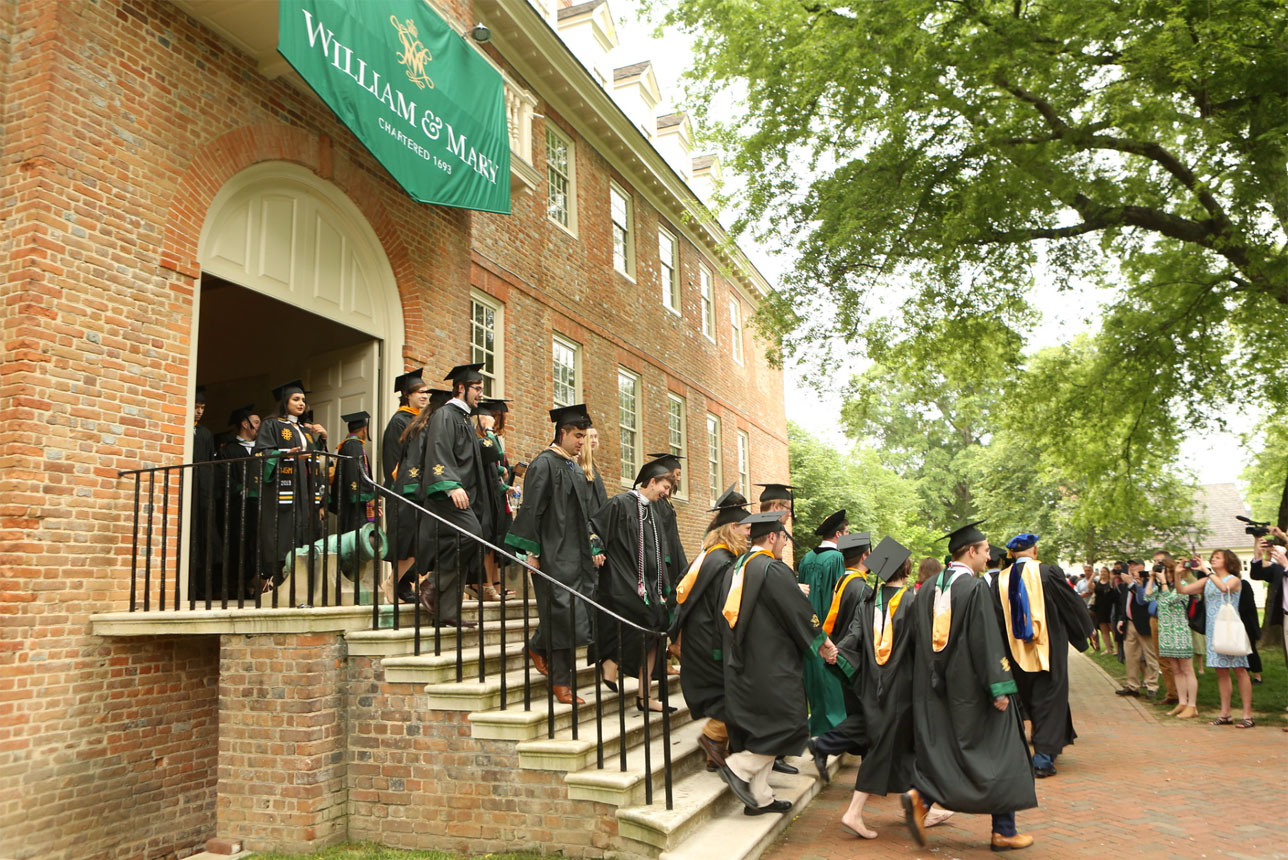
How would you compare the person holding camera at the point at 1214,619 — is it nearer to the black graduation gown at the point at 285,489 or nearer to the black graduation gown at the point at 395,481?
the black graduation gown at the point at 395,481

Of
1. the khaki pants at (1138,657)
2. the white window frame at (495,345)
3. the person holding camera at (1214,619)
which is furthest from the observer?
the khaki pants at (1138,657)

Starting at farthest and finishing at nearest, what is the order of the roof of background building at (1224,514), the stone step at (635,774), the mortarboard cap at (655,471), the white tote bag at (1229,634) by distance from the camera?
1. the roof of background building at (1224,514)
2. the white tote bag at (1229,634)
3. the mortarboard cap at (655,471)
4. the stone step at (635,774)

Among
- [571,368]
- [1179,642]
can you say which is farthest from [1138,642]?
[571,368]

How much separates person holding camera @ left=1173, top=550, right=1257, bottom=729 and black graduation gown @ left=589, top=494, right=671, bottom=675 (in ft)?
23.5

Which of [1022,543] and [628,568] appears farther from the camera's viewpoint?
[1022,543]

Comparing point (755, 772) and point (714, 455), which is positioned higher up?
point (714, 455)

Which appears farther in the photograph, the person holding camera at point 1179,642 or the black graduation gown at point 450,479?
the person holding camera at point 1179,642

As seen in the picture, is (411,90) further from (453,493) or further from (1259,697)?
(1259,697)

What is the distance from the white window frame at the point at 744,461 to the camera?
78.7ft

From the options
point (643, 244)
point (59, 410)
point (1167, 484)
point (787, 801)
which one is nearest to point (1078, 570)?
point (1167, 484)

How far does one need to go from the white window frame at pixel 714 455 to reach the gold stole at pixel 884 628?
14540mm

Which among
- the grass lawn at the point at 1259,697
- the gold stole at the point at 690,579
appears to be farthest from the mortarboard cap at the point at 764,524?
the grass lawn at the point at 1259,697

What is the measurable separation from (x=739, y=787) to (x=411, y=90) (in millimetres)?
7146

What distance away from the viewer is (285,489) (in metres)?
7.19
